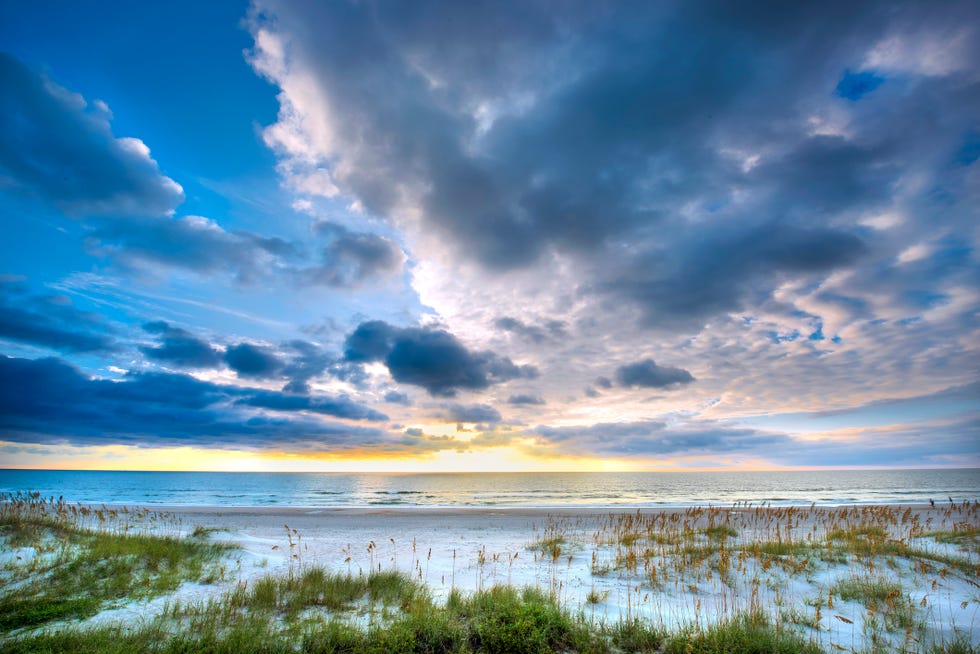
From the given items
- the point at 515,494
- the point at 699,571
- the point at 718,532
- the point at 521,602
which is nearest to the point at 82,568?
the point at 521,602

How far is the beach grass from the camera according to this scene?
6734mm

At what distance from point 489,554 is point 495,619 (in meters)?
8.99

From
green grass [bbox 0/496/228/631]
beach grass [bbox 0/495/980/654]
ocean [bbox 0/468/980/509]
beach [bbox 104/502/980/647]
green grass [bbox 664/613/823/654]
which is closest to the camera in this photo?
green grass [bbox 664/613/823/654]

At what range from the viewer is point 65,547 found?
11969mm

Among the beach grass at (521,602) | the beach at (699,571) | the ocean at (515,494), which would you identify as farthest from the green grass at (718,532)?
the ocean at (515,494)

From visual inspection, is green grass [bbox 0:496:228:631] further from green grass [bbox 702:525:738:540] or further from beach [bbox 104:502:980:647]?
green grass [bbox 702:525:738:540]

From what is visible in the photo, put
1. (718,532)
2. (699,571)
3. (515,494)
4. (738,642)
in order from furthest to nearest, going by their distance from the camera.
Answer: (515,494), (718,532), (699,571), (738,642)

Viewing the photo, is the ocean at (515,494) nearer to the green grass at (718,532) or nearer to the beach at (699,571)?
the green grass at (718,532)

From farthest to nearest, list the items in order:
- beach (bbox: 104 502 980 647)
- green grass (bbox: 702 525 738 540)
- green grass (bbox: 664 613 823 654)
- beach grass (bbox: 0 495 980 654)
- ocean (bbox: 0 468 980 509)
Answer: ocean (bbox: 0 468 980 509)
green grass (bbox: 702 525 738 540)
beach (bbox: 104 502 980 647)
beach grass (bbox: 0 495 980 654)
green grass (bbox: 664 613 823 654)

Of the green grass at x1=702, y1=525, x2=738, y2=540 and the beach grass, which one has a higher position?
the beach grass

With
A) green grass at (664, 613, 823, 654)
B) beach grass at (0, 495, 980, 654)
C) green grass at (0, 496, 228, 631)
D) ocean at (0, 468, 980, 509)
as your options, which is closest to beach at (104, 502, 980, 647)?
beach grass at (0, 495, 980, 654)

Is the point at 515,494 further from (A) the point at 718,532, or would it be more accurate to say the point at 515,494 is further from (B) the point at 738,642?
(B) the point at 738,642

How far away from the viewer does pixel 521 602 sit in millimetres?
8094

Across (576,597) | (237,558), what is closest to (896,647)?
(576,597)
